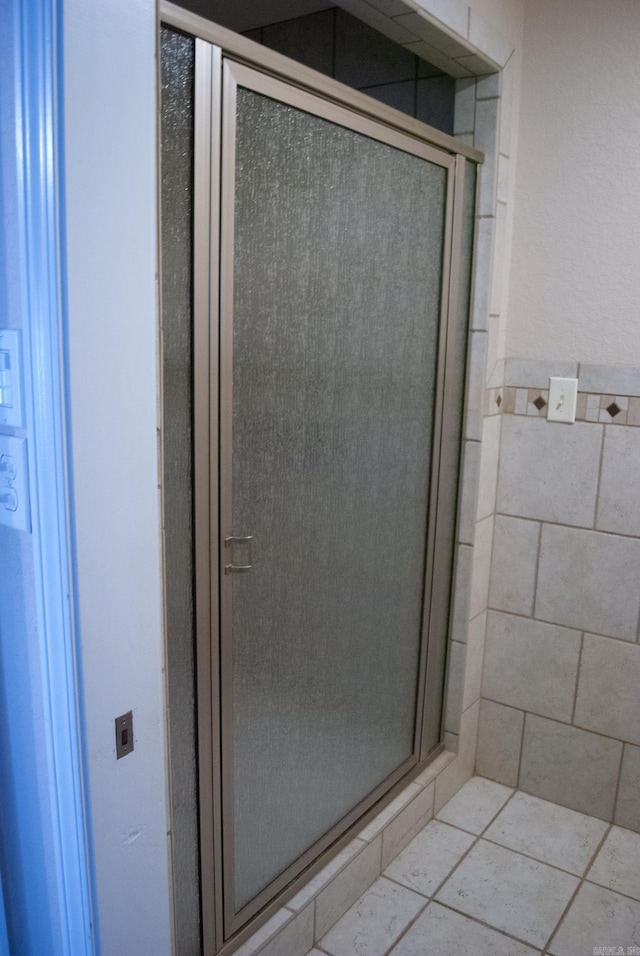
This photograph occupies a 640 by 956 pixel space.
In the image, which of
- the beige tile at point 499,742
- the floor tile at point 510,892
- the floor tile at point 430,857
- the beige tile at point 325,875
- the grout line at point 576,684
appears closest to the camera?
the beige tile at point 325,875

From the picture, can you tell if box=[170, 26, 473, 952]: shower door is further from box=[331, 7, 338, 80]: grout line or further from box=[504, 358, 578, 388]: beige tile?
box=[331, 7, 338, 80]: grout line

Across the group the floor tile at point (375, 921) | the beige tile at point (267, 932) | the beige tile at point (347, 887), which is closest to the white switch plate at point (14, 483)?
the beige tile at point (267, 932)

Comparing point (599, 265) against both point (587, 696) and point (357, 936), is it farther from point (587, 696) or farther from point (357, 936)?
point (357, 936)

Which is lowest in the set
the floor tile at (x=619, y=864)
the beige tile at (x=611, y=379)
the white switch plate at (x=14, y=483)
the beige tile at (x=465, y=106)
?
the floor tile at (x=619, y=864)

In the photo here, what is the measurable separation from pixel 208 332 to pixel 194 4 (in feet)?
4.17

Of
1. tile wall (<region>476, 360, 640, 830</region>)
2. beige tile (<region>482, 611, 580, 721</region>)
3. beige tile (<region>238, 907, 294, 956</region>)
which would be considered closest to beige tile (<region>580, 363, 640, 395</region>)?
tile wall (<region>476, 360, 640, 830</region>)

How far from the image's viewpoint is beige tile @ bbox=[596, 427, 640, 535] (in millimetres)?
1901

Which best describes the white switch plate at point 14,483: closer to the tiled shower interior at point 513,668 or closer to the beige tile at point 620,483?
the tiled shower interior at point 513,668

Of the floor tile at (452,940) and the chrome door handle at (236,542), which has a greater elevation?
the chrome door handle at (236,542)

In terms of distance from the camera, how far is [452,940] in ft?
5.44

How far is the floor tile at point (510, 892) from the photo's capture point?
1.72 m

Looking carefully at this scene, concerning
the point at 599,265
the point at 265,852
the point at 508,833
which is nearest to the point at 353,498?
the point at 265,852

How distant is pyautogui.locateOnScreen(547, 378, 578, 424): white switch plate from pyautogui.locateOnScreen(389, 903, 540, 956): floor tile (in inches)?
47.7

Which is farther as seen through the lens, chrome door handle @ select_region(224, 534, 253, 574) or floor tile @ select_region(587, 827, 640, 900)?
floor tile @ select_region(587, 827, 640, 900)
